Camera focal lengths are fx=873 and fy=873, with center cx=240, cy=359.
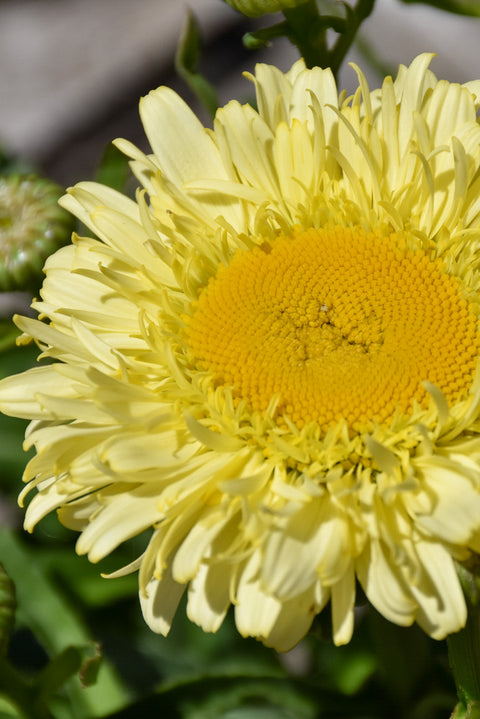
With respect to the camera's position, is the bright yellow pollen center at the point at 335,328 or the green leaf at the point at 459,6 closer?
the bright yellow pollen center at the point at 335,328

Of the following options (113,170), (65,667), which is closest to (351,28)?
(113,170)

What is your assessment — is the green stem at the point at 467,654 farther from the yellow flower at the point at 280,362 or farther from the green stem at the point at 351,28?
the green stem at the point at 351,28

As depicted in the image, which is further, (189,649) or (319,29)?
(189,649)

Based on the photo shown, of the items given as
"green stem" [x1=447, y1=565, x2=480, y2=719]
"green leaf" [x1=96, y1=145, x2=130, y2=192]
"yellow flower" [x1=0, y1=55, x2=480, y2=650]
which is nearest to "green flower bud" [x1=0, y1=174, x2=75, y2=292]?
"green leaf" [x1=96, y1=145, x2=130, y2=192]

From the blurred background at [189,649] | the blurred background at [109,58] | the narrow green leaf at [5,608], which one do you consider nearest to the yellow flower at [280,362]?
the narrow green leaf at [5,608]

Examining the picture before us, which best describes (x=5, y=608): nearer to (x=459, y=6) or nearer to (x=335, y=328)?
(x=335, y=328)

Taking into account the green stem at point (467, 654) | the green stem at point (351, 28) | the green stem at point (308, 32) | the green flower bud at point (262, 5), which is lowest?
the green stem at point (467, 654)

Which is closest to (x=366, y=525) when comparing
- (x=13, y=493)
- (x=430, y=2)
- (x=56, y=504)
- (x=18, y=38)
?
(x=56, y=504)
